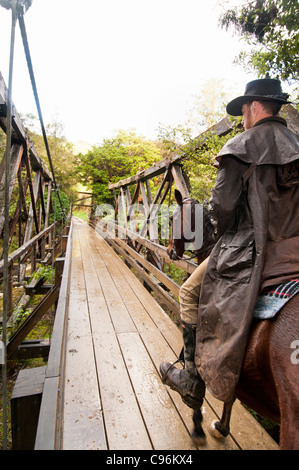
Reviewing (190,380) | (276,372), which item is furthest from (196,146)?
(276,372)

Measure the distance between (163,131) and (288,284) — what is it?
151 inches

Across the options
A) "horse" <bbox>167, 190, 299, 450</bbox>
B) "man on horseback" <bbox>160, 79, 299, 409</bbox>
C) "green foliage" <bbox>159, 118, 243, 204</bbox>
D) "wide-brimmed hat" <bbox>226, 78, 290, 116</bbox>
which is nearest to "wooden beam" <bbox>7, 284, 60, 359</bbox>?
"green foliage" <bbox>159, 118, 243, 204</bbox>

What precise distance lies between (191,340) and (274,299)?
0.76 metres

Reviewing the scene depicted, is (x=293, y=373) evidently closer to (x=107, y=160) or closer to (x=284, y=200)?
(x=284, y=200)

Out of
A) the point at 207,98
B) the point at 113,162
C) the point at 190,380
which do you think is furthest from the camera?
the point at 207,98

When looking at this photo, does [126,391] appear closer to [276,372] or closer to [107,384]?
[107,384]

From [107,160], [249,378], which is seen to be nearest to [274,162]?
[249,378]

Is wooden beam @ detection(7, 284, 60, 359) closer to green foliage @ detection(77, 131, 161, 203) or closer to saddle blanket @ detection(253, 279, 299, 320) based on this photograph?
saddle blanket @ detection(253, 279, 299, 320)

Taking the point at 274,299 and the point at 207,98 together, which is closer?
A: the point at 274,299

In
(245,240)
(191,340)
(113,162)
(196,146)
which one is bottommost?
(191,340)

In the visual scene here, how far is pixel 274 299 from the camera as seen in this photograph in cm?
119

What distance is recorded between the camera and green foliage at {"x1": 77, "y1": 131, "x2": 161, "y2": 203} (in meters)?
18.1

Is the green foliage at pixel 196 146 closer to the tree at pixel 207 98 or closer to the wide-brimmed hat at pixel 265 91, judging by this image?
the wide-brimmed hat at pixel 265 91

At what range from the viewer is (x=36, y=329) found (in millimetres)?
6152
